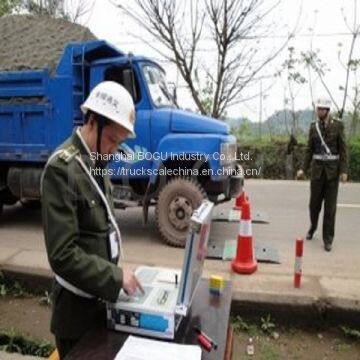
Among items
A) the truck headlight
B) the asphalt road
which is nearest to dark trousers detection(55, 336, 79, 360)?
the asphalt road

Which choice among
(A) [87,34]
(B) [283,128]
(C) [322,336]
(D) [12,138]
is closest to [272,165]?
(B) [283,128]

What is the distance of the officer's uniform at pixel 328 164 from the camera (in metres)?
5.82

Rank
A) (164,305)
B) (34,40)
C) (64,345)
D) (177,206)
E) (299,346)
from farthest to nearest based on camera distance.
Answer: (34,40), (177,206), (299,346), (64,345), (164,305)

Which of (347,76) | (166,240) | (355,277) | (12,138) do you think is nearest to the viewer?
(355,277)

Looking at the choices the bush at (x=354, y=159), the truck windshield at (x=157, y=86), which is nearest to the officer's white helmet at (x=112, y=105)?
the truck windshield at (x=157, y=86)

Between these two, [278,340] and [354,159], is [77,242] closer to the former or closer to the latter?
[278,340]

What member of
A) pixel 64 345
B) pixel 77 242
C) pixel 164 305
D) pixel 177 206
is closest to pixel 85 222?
pixel 77 242

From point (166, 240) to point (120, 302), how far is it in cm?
432

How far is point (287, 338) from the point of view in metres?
4.05

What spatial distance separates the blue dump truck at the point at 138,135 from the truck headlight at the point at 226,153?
0.01 metres

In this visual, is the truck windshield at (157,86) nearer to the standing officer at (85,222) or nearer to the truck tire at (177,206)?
the truck tire at (177,206)

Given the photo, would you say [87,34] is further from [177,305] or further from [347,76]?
[347,76]

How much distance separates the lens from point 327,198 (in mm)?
5910

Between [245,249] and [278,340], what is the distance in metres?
1.15
